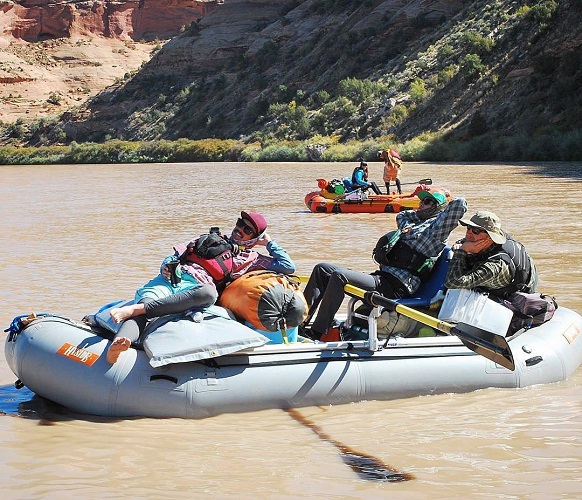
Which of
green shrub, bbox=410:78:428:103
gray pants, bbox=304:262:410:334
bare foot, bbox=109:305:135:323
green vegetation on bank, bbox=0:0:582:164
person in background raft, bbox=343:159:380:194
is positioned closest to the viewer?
bare foot, bbox=109:305:135:323

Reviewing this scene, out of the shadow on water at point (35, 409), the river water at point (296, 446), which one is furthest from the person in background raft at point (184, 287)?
the river water at point (296, 446)

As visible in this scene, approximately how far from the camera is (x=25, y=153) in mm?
63062

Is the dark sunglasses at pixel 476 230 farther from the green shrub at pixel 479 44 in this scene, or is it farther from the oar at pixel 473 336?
the green shrub at pixel 479 44

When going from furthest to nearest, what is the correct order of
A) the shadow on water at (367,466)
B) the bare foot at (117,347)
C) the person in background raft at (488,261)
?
1. the person in background raft at (488,261)
2. the bare foot at (117,347)
3. the shadow on water at (367,466)

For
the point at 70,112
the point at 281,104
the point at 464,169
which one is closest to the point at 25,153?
the point at 70,112

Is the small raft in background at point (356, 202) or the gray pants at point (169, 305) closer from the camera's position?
the gray pants at point (169, 305)

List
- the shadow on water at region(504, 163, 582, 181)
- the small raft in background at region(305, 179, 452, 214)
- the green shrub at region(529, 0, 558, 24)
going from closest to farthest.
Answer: the small raft in background at region(305, 179, 452, 214)
the shadow on water at region(504, 163, 582, 181)
the green shrub at region(529, 0, 558, 24)

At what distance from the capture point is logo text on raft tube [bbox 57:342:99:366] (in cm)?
575

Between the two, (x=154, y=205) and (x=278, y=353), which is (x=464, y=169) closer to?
(x=154, y=205)

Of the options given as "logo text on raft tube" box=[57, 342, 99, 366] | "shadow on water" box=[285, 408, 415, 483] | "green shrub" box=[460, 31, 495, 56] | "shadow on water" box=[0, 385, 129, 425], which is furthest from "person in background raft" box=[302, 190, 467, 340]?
"green shrub" box=[460, 31, 495, 56]

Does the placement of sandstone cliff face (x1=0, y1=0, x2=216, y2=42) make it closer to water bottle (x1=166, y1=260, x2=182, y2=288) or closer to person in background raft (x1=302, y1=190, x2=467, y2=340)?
person in background raft (x1=302, y1=190, x2=467, y2=340)

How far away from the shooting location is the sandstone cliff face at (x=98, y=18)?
9431 centimetres

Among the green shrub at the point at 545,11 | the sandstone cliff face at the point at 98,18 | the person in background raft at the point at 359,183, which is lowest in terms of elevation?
the person in background raft at the point at 359,183

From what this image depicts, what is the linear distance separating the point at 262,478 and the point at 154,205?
17.3m
